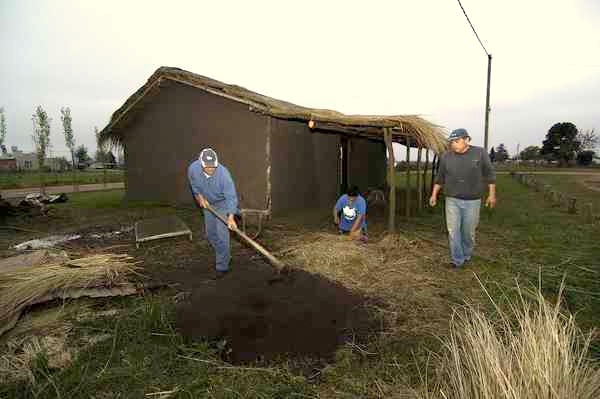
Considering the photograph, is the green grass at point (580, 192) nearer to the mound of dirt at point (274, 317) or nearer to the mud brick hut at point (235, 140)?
the mud brick hut at point (235, 140)

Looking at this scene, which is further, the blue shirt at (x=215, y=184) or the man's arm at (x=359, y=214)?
the man's arm at (x=359, y=214)

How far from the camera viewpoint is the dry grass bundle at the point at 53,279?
9.03 ft

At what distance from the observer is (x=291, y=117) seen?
294 inches

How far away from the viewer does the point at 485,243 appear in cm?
609

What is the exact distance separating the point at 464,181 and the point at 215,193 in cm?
317

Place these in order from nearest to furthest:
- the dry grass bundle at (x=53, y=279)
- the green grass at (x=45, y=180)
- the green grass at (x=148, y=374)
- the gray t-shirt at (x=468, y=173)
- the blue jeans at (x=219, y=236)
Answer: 1. the green grass at (x=148, y=374)
2. the dry grass bundle at (x=53, y=279)
3. the gray t-shirt at (x=468, y=173)
4. the blue jeans at (x=219, y=236)
5. the green grass at (x=45, y=180)

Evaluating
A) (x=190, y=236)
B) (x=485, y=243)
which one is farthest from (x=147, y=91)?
(x=485, y=243)

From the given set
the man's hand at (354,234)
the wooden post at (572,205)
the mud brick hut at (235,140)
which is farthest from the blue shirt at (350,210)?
the wooden post at (572,205)

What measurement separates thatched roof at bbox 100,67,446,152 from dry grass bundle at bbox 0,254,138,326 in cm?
458

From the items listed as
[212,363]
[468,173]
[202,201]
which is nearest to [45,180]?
[202,201]

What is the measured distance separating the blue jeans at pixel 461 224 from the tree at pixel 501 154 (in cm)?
8865

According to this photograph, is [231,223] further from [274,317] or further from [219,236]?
[274,317]

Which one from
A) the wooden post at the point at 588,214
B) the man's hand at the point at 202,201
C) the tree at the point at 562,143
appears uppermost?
the tree at the point at 562,143

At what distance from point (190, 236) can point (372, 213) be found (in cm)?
521
